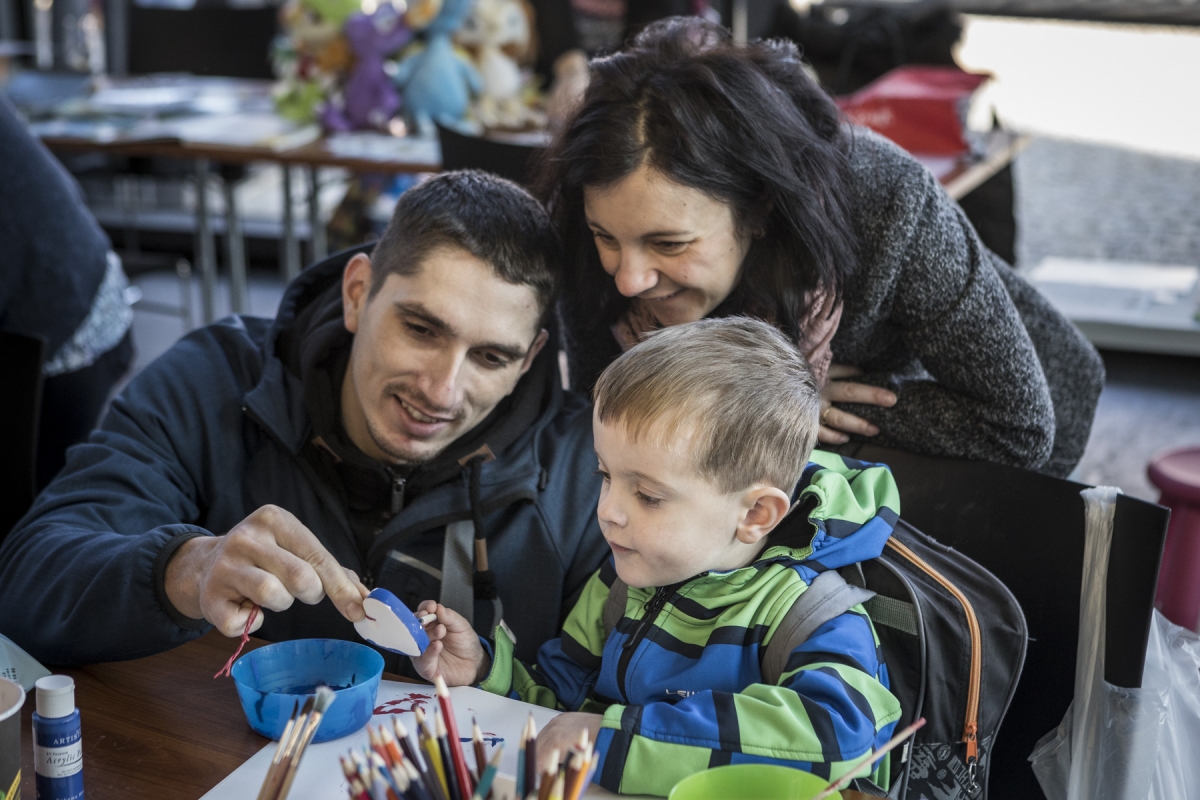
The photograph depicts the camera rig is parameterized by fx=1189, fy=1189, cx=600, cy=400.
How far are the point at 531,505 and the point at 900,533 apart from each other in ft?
1.44

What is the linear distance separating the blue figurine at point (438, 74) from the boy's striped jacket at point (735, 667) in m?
3.03

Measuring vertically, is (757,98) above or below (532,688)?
above

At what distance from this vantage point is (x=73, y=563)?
1221 millimetres

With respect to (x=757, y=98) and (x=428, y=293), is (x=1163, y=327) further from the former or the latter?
(x=428, y=293)

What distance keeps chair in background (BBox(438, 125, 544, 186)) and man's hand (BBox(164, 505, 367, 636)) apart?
1.73 m

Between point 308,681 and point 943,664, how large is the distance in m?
0.61

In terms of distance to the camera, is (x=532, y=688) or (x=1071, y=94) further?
(x=1071, y=94)

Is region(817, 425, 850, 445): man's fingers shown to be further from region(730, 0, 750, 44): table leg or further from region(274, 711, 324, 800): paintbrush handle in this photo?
region(730, 0, 750, 44): table leg

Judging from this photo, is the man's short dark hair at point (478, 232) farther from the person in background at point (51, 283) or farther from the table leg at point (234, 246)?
the table leg at point (234, 246)

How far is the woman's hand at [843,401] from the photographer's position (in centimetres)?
162

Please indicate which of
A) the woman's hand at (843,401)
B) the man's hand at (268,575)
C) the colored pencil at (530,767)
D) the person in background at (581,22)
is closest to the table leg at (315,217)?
the person in background at (581,22)

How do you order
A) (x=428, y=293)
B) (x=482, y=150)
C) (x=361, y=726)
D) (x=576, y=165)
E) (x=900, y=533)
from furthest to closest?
(x=482, y=150), (x=576, y=165), (x=428, y=293), (x=900, y=533), (x=361, y=726)

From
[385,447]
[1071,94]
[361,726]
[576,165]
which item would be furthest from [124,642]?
[1071,94]

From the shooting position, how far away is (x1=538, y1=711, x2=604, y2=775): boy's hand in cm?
99
